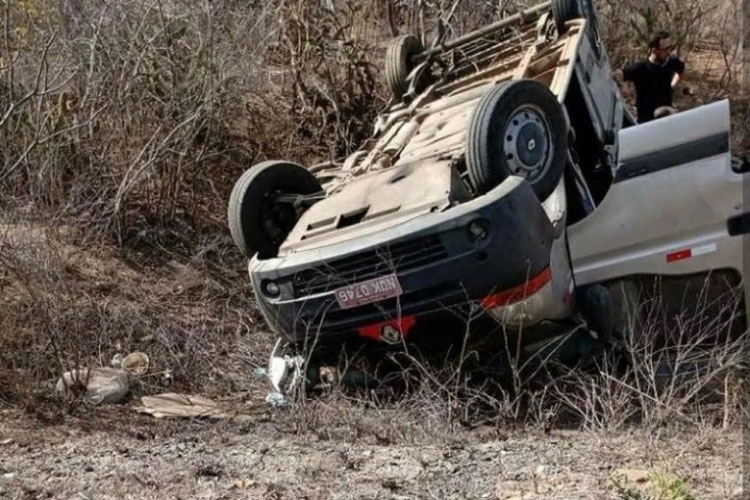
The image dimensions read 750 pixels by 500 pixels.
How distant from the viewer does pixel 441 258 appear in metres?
4.29

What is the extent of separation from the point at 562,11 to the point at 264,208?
2.36 m

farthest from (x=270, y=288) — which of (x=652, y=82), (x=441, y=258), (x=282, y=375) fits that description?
(x=652, y=82)

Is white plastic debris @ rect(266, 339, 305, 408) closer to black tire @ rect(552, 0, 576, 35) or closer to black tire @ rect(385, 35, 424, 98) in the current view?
black tire @ rect(385, 35, 424, 98)

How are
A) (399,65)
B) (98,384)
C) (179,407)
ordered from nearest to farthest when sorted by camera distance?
(179,407)
(98,384)
(399,65)

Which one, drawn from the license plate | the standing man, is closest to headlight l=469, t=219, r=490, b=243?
the license plate

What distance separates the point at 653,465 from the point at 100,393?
2.71 metres

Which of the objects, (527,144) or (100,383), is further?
(100,383)

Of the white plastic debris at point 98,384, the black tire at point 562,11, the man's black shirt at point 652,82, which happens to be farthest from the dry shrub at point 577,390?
the man's black shirt at point 652,82

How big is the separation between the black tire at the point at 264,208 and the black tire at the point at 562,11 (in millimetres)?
2011

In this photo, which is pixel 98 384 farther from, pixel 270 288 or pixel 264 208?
pixel 264 208

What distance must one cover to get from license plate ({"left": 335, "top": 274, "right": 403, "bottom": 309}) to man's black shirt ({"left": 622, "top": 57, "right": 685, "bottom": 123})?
4.10 meters

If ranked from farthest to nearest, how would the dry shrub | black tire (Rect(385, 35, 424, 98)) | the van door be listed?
black tire (Rect(385, 35, 424, 98))
the van door
the dry shrub

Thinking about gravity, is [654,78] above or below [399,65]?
below

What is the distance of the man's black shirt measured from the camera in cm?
777
